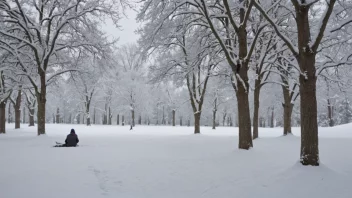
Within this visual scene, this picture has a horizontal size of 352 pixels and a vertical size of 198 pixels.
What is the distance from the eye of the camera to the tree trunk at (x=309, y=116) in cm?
722

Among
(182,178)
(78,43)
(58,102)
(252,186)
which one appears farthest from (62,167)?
(58,102)

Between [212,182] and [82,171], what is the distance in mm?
3687

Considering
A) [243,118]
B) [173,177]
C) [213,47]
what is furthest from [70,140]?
[213,47]

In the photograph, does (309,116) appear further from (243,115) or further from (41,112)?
(41,112)

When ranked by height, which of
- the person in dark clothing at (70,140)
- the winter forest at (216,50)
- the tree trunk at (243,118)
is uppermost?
the winter forest at (216,50)

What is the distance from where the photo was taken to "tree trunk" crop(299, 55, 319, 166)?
23.7 ft

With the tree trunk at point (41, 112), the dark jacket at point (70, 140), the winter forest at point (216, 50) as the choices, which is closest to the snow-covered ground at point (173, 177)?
the winter forest at point (216, 50)

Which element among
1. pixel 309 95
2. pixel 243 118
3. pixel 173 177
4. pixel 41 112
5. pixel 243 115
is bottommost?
pixel 173 177

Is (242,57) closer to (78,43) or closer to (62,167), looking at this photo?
(62,167)

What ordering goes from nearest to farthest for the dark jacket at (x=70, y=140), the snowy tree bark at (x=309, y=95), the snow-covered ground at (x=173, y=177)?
the snow-covered ground at (x=173, y=177)
the snowy tree bark at (x=309, y=95)
the dark jacket at (x=70, y=140)

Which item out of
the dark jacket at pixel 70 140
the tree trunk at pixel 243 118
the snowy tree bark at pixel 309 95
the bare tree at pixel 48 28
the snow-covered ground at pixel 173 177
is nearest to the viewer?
the snow-covered ground at pixel 173 177

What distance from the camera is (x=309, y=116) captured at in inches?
287

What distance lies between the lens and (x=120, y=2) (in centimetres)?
1530

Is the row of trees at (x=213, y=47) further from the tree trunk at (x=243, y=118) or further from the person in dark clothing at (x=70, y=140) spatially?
the person in dark clothing at (x=70, y=140)
